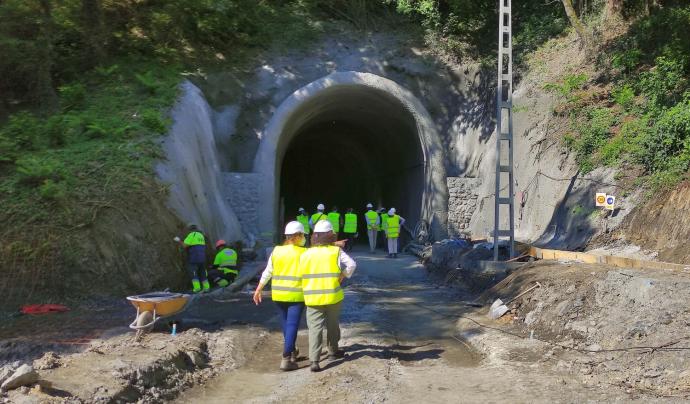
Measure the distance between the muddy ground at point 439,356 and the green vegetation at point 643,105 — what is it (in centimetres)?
422

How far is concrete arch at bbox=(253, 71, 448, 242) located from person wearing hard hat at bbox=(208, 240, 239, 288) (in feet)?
19.3

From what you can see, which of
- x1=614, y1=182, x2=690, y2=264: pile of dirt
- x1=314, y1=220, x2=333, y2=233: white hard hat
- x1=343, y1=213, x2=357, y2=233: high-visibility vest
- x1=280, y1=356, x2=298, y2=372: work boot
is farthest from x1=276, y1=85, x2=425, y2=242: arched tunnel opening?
x1=280, y1=356, x2=298, y2=372: work boot

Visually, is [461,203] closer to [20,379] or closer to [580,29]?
[580,29]

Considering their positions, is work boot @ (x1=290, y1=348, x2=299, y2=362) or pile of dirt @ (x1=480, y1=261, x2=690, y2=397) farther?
work boot @ (x1=290, y1=348, x2=299, y2=362)

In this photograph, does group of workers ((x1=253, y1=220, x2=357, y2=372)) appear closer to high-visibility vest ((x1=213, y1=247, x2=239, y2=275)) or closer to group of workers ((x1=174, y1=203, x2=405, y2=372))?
group of workers ((x1=174, y1=203, x2=405, y2=372))

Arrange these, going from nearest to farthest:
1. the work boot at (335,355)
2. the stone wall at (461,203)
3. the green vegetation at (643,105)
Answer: the work boot at (335,355), the green vegetation at (643,105), the stone wall at (461,203)

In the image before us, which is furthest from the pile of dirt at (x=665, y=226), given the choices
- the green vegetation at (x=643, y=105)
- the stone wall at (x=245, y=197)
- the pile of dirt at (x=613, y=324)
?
the stone wall at (x=245, y=197)

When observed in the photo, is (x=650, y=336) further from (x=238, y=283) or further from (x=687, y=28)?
(x=687, y=28)

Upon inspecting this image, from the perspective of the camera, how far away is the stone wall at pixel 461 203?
20391 mm

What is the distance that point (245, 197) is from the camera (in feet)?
63.9

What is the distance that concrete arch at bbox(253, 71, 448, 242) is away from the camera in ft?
64.7

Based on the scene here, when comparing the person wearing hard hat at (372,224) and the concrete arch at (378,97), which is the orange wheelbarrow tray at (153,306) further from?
the person wearing hard hat at (372,224)

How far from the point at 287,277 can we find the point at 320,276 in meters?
0.40

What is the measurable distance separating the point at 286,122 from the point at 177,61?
3950mm
